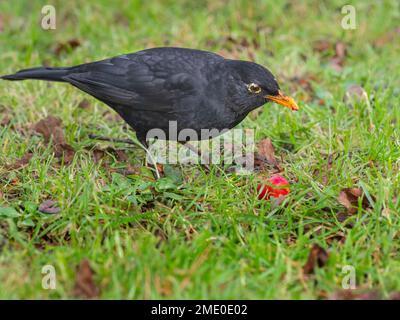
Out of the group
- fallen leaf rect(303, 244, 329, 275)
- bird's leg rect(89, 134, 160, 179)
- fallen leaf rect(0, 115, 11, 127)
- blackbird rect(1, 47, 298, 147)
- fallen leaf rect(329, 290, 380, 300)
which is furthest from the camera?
fallen leaf rect(0, 115, 11, 127)

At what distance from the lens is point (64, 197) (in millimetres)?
4172

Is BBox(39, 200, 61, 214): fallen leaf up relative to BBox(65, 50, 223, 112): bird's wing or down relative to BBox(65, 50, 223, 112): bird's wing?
down

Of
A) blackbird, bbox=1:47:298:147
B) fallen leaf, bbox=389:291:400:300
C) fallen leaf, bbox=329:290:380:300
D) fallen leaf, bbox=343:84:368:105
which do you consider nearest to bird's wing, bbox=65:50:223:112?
blackbird, bbox=1:47:298:147

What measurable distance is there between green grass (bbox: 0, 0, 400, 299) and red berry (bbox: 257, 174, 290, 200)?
8 centimetres

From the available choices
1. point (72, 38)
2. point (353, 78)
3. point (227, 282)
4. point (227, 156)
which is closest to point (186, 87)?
point (227, 156)

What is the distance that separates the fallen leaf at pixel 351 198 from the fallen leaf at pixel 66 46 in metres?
3.92

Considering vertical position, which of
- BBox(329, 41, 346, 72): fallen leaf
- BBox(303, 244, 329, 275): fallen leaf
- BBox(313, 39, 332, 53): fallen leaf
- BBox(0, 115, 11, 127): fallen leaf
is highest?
BBox(313, 39, 332, 53): fallen leaf

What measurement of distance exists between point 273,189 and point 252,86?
32.8 inches

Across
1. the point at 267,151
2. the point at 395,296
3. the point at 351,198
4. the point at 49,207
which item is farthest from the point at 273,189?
the point at 49,207

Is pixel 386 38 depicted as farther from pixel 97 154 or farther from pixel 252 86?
pixel 97 154

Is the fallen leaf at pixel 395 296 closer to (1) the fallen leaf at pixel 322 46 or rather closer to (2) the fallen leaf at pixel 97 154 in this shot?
(2) the fallen leaf at pixel 97 154

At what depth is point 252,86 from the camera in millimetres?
4715

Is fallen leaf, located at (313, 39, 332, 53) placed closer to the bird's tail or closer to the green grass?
the green grass

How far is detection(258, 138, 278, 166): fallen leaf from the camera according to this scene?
16.4 ft
